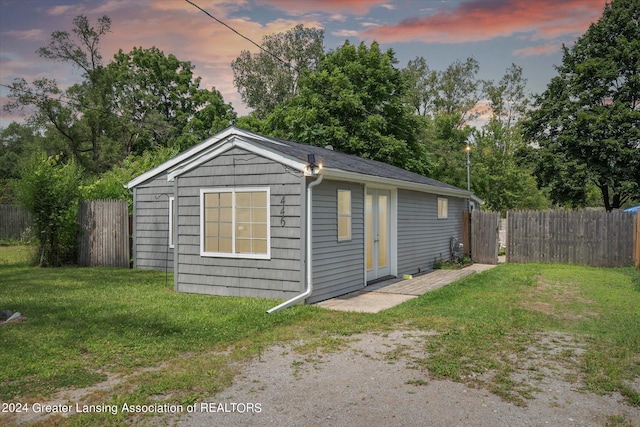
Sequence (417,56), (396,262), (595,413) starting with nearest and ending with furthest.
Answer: (595,413) → (396,262) → (417,56)

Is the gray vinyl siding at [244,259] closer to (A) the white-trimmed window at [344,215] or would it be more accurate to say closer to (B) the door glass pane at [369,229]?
(A) the white-trimmed window at [344,215]

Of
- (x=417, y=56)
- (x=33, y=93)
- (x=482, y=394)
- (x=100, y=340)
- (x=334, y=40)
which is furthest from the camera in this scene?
(x=417, y=56)

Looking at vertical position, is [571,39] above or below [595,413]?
above

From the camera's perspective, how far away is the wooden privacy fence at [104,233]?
45.4ft

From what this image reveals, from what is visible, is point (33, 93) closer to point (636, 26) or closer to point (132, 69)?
point (132, 69)

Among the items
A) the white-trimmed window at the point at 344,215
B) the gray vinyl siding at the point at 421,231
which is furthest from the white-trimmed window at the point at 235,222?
the gray vinyl siding at the point at 421,231

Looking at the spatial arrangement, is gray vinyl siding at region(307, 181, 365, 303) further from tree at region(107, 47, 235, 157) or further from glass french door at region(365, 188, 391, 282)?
tree at region(107, 47, 235, 157)

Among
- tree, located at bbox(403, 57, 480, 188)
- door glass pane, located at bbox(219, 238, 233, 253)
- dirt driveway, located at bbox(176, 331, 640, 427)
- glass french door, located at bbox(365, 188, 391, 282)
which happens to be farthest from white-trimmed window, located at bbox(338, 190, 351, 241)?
tree, located at bbox(403, 57, 480, 188)

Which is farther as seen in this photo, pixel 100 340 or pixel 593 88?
pixel 593 88

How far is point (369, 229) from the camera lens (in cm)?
1045

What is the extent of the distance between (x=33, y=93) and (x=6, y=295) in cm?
2234

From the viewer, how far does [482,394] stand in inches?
160

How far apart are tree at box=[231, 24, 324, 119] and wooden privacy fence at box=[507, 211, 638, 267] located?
23.2 metres

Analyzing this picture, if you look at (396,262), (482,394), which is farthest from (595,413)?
(396,262)
